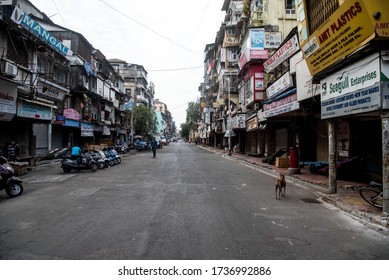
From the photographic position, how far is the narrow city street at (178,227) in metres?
4.40

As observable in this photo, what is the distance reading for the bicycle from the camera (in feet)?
23.3

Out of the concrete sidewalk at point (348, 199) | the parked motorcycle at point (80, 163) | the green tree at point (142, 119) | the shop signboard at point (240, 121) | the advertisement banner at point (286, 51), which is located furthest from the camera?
the green tree at point (142, 119)

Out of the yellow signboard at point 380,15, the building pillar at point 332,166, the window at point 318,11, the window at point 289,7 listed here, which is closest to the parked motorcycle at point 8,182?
the building pillar at point 332,166

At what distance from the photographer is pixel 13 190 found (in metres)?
8.90

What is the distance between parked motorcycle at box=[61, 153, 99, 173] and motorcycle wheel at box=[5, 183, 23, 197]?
580cm

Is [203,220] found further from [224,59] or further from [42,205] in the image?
[224,59]

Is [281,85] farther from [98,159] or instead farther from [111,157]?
[111,157]

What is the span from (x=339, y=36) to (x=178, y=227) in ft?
24.5

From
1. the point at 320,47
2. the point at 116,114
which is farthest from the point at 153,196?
the point at 116,114

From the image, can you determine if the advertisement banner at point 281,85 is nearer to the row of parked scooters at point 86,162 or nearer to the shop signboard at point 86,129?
the row of parked scooters at point 86,162

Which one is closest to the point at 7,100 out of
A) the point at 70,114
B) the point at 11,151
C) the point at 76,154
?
the point at 11,151

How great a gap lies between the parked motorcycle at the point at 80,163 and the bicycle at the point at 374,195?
527 inches

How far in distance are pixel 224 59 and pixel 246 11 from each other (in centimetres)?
1431

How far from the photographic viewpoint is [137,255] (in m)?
4.20
